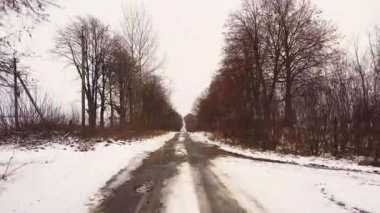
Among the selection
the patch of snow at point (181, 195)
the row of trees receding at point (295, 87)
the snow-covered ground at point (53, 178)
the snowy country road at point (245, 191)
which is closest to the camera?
the patch of snow at point (181, 195)

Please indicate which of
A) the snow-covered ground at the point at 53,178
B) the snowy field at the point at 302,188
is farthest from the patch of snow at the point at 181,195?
the snow-covered ground at the point at 53,178

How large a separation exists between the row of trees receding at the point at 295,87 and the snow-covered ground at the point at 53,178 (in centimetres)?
1086

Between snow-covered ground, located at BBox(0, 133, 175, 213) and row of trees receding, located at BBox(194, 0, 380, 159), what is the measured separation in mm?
10857

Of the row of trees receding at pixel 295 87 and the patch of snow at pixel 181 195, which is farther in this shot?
the row of trees receding at pixel 295 87

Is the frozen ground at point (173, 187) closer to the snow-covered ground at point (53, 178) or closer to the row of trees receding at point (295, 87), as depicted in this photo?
the snow-covered ground at point (53, 178)

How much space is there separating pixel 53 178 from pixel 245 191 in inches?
198

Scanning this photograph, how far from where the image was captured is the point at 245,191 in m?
10.5

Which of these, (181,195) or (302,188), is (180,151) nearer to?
(302,188)

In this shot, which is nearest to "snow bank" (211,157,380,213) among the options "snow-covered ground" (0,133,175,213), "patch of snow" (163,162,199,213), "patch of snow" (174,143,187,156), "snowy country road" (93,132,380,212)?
"snowy country road" (93,132,380,212)

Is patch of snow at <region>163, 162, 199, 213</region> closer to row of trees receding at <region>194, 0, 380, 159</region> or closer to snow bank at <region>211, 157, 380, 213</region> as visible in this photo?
snow bank at <region>211, 157, 380, 213</region>

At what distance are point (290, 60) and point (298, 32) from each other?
2.67 meters

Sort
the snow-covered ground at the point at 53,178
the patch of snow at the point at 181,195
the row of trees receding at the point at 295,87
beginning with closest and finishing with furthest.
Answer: the patch of snow at the point at 181,195 → the snow-covered ground at the point at 53,178 → the row of trees receding at the point at 295,87

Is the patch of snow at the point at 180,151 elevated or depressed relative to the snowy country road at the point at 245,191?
elevated

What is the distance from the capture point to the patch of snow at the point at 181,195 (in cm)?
838
